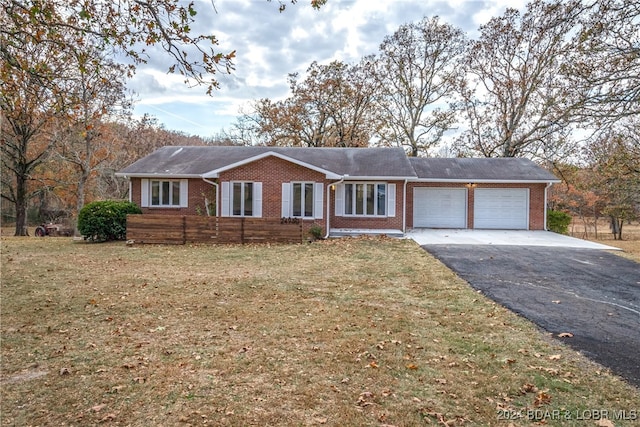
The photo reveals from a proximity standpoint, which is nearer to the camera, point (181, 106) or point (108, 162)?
point (181, 106)

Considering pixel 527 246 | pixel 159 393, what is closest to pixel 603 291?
pixel 527 246

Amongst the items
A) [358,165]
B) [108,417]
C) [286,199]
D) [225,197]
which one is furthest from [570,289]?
[225,197]

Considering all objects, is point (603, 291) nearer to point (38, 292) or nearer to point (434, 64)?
point (38, 292)

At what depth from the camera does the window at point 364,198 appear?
18.0m

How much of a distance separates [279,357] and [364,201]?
13900mm

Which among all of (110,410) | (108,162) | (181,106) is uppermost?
(181,106)

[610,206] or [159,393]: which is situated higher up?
[610,206]

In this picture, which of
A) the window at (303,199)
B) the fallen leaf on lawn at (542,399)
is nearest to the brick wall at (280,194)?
the window at (303,199)

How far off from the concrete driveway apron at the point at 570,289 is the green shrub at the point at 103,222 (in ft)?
39.3

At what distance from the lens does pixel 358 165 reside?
62.5 feet

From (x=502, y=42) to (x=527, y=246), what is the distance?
17595 millimetres

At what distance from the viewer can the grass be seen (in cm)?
345

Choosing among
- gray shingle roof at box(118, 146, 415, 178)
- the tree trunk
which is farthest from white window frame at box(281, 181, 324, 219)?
the tree trunk

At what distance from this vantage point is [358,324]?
18.9 feet
